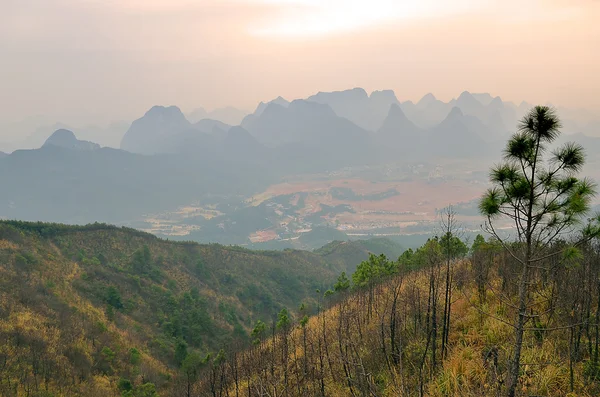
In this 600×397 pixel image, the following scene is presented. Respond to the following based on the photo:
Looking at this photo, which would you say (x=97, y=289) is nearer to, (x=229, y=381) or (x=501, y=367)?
(x=229, y=381)

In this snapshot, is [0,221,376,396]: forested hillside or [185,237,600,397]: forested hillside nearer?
[185,237,600,397]: forested hillside

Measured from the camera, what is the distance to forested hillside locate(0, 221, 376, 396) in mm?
19484

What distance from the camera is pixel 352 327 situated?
13.1m

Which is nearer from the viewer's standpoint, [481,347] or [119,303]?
[481,347]

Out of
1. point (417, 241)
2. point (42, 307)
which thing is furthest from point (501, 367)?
point (417, 241)

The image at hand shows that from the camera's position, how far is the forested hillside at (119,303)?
19.5 meters

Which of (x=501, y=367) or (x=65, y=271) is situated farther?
(x=65, y=271)

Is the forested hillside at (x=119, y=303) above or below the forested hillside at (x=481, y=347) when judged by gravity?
below

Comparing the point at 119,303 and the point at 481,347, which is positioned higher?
the point at 481,347

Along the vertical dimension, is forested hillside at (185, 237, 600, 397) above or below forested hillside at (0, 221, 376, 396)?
above

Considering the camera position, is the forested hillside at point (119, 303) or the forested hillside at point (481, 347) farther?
the forested hillside at point (119, 303)

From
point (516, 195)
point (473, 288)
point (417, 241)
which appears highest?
point (516, 195)

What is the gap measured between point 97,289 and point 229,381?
2735 cm

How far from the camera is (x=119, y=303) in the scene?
1358 inches
